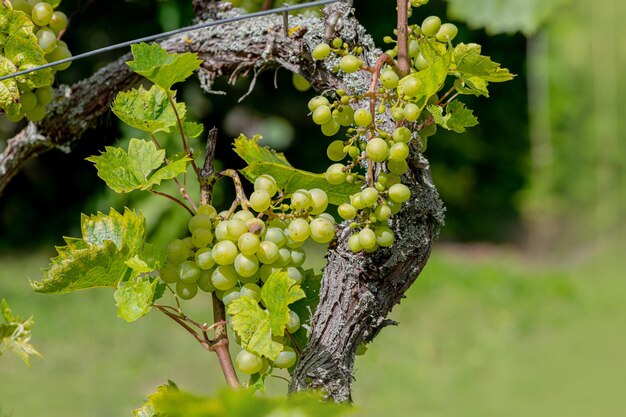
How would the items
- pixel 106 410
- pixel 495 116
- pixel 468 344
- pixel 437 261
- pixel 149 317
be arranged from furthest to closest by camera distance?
pixel 495 116 < pixel 437 261 < pixel 149 317 < pixel 468 344 < pixel 106 410

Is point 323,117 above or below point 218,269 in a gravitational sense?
above

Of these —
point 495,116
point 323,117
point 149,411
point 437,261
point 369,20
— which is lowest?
point 437,261

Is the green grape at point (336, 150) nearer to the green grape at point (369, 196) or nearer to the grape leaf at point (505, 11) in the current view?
the green grape at point (369, 196)

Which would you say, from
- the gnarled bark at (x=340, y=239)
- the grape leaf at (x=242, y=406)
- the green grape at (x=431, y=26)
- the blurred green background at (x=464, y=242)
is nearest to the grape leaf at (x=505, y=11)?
the blurred green background at (x=464, y=242)

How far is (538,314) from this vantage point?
10.1 feet

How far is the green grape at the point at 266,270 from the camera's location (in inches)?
26.3

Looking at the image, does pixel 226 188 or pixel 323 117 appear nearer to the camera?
pixel 323 117

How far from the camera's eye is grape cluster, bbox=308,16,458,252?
61 cm

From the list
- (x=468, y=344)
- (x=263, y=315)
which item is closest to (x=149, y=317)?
(x=468, y=344)

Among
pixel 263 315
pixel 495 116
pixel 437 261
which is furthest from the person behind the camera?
pixel 495 116

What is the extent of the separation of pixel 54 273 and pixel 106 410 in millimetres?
1823

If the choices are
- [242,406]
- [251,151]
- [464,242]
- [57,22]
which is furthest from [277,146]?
[242,406]

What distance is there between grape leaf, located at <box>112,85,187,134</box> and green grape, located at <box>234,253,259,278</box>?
0.14 meters

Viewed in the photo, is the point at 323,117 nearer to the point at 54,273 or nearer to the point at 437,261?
the point at 54,273
